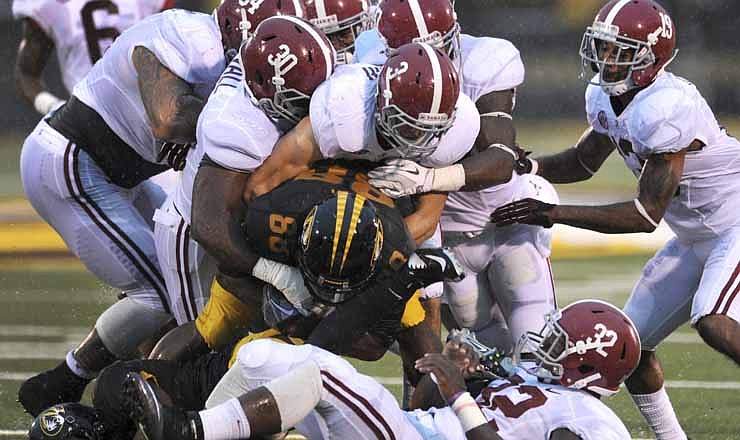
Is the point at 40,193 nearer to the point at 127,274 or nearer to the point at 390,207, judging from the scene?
the point at 127,274

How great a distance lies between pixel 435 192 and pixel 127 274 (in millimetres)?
1392

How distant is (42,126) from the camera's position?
517 centimetres

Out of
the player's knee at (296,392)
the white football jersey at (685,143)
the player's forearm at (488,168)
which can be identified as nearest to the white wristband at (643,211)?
the white football jersey at (685,143)

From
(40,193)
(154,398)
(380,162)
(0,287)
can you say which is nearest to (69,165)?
(40,193)

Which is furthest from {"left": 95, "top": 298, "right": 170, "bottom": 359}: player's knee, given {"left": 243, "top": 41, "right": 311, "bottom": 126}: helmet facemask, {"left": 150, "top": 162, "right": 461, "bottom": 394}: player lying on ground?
{"left": 243, "top": 41, "right": 311, "bottom": 126}: helmet facemask

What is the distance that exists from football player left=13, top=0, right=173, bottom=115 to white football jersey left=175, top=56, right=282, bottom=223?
2.62 metres

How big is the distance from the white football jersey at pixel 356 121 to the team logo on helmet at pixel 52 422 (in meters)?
1.10

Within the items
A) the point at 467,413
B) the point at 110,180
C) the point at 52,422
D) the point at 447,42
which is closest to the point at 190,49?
the point at 110,180

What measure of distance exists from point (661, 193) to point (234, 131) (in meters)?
1.57

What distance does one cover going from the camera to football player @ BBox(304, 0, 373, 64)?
458 centimetres

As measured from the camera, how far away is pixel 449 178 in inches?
166

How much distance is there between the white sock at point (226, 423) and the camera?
339 cm

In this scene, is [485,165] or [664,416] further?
[664,416]

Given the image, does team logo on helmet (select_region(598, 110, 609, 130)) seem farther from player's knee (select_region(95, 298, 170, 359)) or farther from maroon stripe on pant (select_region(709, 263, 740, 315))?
player's knee (select_region(95, 298, 170, 359))
